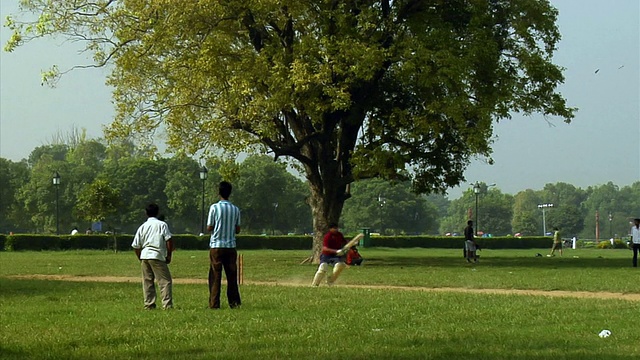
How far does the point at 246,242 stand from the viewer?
64188 mm

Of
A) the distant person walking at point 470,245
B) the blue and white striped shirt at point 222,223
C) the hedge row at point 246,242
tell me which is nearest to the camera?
the blue and white striped shirt at point 222,223

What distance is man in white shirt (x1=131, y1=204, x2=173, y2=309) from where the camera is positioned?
13.9 metres

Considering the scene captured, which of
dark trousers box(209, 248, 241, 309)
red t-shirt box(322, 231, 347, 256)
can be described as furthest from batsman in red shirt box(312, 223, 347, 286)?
dark trousers box(209, 248, 241, 309)

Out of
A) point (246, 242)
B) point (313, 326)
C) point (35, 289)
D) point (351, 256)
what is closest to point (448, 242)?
point (246, 242)

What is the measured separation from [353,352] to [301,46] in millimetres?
23400

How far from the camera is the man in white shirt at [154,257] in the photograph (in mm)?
13875

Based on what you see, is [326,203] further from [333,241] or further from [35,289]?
[35,289]

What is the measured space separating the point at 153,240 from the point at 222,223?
109cm

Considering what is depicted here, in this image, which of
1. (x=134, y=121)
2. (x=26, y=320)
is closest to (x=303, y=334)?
(x=26, y=320)

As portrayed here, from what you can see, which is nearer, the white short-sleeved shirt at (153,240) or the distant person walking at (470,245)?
the white short-sleeved shirt at (153,240)

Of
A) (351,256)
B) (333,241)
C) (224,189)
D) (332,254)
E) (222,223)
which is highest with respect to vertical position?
(224,189)

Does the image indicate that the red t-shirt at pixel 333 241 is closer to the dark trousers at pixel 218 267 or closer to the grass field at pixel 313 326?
the grass field at pixel 313 326

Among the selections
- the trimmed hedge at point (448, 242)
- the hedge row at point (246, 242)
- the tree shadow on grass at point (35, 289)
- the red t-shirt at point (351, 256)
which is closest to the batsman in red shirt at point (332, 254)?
the tree shadow on grass at point (35, 289)

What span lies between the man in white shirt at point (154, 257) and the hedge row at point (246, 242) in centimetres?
3833
